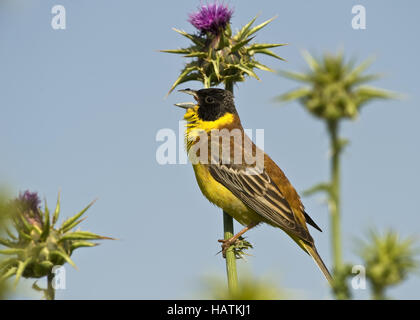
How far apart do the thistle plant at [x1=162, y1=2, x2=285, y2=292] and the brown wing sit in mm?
916

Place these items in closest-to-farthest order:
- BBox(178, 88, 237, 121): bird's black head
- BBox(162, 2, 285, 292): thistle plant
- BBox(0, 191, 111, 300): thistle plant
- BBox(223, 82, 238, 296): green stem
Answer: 1. BBox(223, 82, 238, 296): green stem
2. BBox(0, 191, 111, 300): thistle plant
3. BBox(162, 2, 285, 292): thistle plant
4. BBox(178, 88, 237, 121): bird's black head

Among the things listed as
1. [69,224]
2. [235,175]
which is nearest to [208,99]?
[235,175]

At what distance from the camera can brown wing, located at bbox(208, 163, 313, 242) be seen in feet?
26.2

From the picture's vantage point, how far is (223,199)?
805 centimetres

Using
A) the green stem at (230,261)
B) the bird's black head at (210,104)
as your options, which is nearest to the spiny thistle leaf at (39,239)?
the green stem at (230,261)

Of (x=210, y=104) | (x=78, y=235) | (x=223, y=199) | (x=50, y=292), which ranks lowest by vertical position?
(x=50, y=292)

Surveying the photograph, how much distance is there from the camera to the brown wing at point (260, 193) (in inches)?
A: 315

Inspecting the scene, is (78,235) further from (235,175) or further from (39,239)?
(235,175)

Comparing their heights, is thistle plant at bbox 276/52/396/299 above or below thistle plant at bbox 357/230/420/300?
above

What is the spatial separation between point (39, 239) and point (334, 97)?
3.75 meters

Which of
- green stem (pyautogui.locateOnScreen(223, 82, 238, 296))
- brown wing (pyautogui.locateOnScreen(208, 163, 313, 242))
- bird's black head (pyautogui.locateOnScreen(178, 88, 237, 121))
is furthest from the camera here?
bird's black head (pyautogui.locateOnScreen(178, 88, 237, 121))

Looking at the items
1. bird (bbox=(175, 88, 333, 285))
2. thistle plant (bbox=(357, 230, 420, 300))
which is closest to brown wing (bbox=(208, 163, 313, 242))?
bird (bbox=(175, 88, 333, 285))

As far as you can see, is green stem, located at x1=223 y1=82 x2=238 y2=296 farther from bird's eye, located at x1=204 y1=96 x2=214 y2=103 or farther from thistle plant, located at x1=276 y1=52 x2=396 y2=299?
bird's eye, located at x1=204 y1=96 x2=214 y2=103
